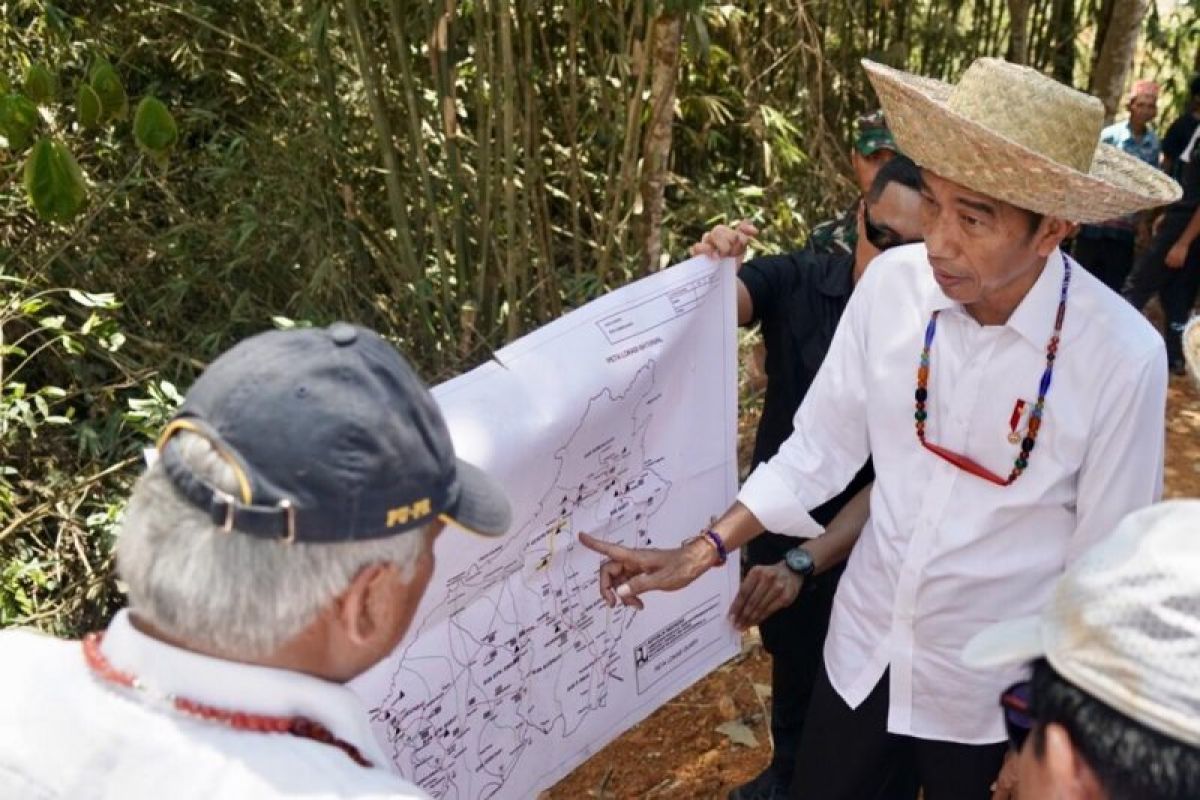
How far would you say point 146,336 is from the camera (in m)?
4.53

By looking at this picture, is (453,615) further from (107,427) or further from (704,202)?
(704,202)

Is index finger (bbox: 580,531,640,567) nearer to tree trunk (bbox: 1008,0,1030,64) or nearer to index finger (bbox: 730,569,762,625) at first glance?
index finger (bbox: 730,569,762,625)

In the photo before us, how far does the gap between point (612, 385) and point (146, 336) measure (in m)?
2.81

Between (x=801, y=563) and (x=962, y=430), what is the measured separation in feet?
1.74

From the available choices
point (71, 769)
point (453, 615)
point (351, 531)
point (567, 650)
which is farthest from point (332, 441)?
point (567, 650)

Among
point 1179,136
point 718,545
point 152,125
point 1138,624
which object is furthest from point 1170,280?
point 1138,624

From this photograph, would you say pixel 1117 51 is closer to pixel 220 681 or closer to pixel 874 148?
pixel 874 148

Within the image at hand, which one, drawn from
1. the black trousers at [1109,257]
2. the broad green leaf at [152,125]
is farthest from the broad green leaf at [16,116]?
the black trousers at [1109,257]

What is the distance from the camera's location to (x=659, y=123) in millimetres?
3750

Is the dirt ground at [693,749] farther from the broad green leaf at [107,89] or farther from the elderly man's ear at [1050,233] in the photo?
the broad green leaf at [107,89]

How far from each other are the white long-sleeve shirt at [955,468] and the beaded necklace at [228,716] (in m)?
1.31

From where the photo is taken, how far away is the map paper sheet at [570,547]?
2.13 meters

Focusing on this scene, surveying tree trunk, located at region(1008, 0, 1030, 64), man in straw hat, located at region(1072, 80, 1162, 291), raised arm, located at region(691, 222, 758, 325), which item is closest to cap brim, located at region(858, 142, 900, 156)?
raised arm, located at region(691, 222, 758, 325)

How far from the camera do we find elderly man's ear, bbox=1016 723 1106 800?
110 cm
